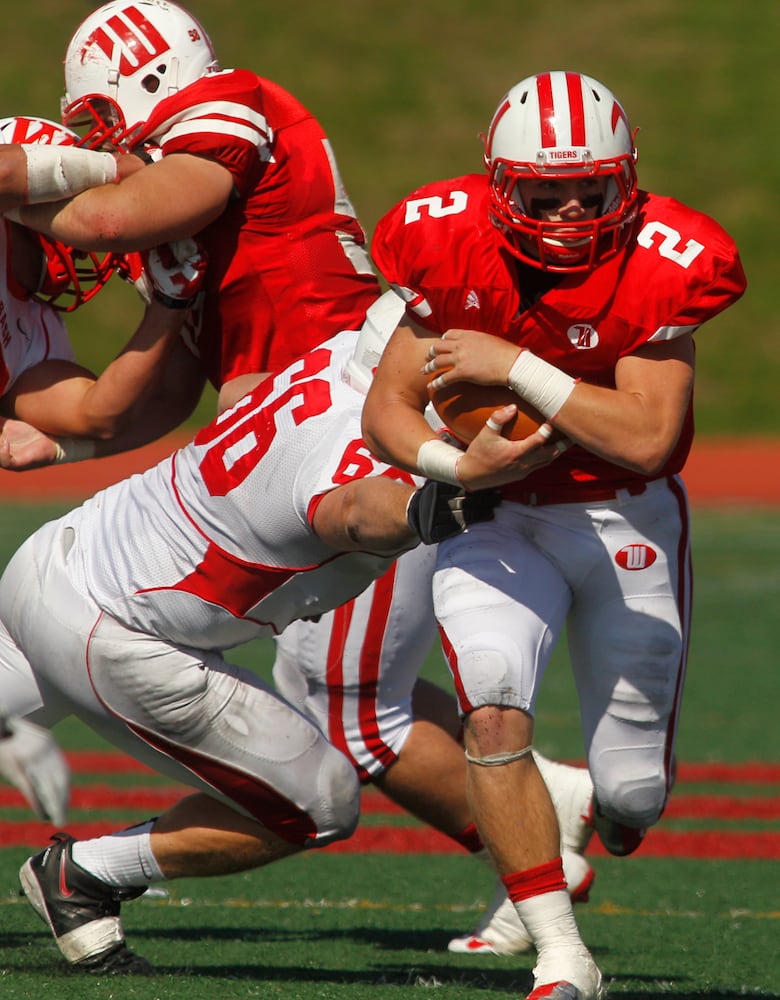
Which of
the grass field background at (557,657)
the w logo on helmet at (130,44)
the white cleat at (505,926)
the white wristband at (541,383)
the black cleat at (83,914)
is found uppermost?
the w logo on helmet at (130,44)

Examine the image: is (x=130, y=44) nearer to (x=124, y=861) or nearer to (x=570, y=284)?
(x=570, y=284)

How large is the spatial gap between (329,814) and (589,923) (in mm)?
1172

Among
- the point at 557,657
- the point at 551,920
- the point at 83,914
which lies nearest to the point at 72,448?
the point at 83,914

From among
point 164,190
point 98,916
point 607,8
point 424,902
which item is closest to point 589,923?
point 424,902

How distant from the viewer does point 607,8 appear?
26.7 m

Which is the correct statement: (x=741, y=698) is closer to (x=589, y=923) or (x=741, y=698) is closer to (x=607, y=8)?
(x=589, y=923)

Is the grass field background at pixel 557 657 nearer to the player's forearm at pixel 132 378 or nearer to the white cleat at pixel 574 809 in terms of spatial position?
the white cleat at pixel 574 809

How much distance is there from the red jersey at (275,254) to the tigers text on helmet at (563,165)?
815mm

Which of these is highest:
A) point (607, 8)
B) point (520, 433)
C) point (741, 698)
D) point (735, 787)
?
point (520, 433)

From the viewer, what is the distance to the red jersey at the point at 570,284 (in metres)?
3.31

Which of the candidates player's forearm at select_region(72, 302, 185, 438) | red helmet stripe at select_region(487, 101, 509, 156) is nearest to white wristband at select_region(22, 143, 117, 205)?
player's forearm at select_region(72, 302, 185, 438)

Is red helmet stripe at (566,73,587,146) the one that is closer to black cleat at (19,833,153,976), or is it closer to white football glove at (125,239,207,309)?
white football glove at (125,239,207,309)

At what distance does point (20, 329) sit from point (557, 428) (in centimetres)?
149

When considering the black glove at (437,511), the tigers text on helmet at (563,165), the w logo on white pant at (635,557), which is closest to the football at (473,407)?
the black glove at (437,511)
